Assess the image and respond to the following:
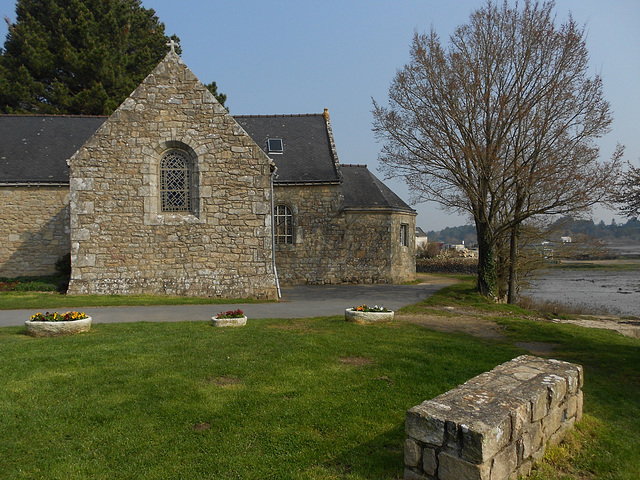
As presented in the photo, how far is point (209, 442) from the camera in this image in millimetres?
4324

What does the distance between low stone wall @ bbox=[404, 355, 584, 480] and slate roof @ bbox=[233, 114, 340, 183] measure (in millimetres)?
16279

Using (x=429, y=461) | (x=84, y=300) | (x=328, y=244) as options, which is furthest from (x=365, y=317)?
(x=328, y=244)

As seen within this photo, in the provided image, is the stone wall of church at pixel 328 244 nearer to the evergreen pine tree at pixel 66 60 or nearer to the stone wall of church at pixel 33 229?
the stone wall of church at pixel 33 229

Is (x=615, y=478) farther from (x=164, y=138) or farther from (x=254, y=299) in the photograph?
(x=164, y=138)

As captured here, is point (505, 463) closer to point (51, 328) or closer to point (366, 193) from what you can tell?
point (51, 328)

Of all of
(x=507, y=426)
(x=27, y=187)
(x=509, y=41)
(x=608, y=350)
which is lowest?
(x=608, y=350)

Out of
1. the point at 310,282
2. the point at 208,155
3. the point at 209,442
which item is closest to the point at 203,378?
the point at 209,442

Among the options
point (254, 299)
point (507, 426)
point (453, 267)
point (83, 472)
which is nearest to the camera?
point (507, 426)

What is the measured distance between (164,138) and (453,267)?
76.6ft

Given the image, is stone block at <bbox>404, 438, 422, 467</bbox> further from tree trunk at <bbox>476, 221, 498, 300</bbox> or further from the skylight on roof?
the skylight on roof

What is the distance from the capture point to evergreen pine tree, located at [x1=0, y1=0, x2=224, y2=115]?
28.9m

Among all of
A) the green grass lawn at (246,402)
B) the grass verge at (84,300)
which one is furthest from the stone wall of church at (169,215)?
the green grass lawn at (246,402)

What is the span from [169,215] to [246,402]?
10.7 meters

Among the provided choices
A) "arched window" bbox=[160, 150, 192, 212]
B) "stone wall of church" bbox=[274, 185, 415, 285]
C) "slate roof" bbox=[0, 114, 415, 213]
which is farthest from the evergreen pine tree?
"arched window" bbox=[160, 150, 192, 212]
